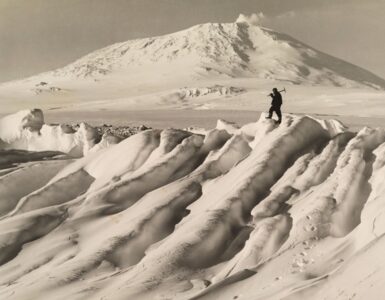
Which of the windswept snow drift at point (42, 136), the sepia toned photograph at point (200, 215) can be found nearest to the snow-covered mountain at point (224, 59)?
the windswept snow drift at point (42, 136)

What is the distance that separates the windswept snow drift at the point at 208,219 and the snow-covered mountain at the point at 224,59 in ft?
262

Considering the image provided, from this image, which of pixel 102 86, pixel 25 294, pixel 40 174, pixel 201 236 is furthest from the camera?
pixel 102 86

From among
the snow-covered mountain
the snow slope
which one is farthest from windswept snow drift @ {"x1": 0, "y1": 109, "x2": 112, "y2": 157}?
the snow-covered mountain

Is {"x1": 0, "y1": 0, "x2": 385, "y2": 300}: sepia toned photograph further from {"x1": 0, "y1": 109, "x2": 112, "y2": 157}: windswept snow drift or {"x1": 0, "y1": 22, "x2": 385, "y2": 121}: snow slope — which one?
{"x1": 0, "y1": 22, "x2": 385, "y2": 121}: snow slope

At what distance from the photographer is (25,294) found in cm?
841

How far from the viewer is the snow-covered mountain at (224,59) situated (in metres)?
100

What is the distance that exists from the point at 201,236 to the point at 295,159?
126 inches

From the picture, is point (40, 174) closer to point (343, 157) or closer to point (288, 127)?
point (288, 127)

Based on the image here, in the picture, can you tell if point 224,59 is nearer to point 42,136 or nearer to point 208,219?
point 42,136

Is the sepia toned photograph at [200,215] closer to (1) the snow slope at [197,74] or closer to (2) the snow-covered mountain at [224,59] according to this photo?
(1) the snow slope at [197,74]

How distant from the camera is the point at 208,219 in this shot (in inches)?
373

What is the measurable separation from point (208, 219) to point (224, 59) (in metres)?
103

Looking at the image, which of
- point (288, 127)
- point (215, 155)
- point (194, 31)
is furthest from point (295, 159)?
point (194, 31)

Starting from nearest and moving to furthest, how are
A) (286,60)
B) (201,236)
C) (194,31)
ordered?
1. (201,236)
2. (286,60)
3. (194,31)
